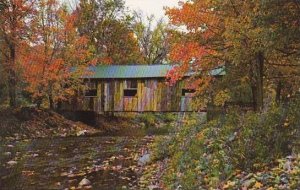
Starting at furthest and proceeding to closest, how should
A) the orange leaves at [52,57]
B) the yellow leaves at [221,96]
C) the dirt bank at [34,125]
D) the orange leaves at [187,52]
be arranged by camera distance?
the orange leaves at [52,57] → the dirt bank at [34,125] → the yellow leaves at [221,96] → the orange leaves at [187,52]

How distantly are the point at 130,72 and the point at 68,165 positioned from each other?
65.8 feet

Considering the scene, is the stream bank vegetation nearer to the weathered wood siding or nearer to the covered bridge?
the covered bridge

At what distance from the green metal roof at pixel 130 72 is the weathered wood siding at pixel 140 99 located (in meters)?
0.39

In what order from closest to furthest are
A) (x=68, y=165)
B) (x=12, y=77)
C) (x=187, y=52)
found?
(x=68, y=165) < (x=187, y=52) < (x=12, y=77)

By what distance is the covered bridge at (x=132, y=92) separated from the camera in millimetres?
32562

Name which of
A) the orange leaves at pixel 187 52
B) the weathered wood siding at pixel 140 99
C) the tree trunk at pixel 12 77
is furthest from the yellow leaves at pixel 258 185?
the weathered wood siding at pixel 140 99

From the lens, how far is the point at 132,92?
111 feet

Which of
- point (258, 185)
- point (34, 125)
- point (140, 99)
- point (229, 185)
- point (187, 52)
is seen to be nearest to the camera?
point (258, 185)

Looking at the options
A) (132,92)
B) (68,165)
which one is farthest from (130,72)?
(68,165)

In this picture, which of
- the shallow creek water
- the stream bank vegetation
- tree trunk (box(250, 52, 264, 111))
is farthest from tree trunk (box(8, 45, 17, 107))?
tree trunk (box(250, 52, 264, 111))

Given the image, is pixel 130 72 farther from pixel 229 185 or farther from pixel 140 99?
pixel 229 185

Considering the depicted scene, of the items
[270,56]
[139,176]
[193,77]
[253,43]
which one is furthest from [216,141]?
[193,77]

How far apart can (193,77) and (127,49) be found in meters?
31.5

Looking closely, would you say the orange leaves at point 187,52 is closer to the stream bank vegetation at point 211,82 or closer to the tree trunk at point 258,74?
the stream bank vegetation at point 211,82
